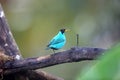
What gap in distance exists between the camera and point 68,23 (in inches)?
474

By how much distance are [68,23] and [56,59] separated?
314 inches

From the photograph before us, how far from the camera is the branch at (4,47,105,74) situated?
12.8 ft

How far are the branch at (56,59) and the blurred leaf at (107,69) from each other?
1973 millimetres

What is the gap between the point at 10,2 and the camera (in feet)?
43.0

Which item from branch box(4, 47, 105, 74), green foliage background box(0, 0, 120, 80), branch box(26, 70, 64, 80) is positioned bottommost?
branch box(26, 70, 64, 80)

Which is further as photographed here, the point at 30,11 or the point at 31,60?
the point at 30,11

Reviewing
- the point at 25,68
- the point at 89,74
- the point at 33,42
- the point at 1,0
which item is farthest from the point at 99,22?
the point at 89,74

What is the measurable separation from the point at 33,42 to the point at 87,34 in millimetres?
1484

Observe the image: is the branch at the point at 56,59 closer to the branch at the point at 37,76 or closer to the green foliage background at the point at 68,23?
the branch at the point at 37,76

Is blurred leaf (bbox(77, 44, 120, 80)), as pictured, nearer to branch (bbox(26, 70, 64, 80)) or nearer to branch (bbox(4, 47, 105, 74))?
branch (bbox(4, 47, 105, 74))

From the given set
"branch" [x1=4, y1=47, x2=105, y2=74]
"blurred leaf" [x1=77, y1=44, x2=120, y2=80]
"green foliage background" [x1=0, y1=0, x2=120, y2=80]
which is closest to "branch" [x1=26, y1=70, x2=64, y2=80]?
"branch" [x1=4, y1=47, x2=105, y2=74]

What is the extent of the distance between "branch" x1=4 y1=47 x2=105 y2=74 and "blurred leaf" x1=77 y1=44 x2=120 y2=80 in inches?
77.7

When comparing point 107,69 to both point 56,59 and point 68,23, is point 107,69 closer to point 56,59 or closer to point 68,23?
point 56,59

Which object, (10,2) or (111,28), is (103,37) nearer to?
(111,28)
